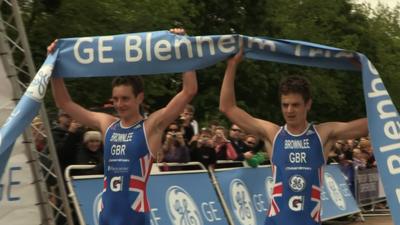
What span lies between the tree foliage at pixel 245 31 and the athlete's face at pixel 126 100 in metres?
12.3

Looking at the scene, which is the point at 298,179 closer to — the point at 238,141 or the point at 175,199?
the point at 175,199

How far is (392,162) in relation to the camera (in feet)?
19.3

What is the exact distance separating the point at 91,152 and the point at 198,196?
2039 millimetres

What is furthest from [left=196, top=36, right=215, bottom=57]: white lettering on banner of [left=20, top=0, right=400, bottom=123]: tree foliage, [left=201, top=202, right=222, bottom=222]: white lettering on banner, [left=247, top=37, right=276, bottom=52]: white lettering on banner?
[left=20, top=0, right=400, bottom=123]: tree foliage

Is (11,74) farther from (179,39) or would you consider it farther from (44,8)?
(44,8)

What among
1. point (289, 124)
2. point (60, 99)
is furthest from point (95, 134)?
point (289, 124)

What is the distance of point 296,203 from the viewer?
567cm

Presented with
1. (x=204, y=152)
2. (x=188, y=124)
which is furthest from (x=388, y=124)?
(x=188, y=124)

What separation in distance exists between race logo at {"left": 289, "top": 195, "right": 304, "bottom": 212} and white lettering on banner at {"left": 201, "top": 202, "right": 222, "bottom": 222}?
5.26 m

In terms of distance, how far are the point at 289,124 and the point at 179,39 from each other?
1.07 m

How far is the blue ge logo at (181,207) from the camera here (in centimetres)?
1020

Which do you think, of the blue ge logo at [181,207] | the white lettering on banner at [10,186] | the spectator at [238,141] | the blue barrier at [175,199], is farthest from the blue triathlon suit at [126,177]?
the spectator at [238,141]

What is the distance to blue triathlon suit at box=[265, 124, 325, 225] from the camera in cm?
567

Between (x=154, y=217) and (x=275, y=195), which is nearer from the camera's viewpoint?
(x=275, y=195)
